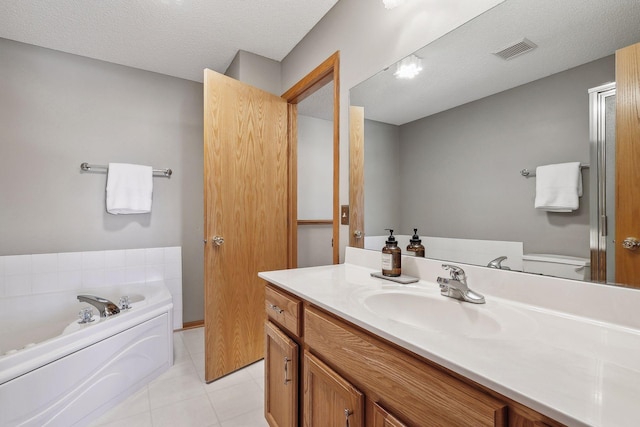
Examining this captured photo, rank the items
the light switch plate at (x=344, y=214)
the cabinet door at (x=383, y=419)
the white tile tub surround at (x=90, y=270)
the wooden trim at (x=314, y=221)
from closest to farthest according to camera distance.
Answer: the cabinet door at (x=383, y=419), the light switch plate at (x=344, y=214), the white tile tub surround at (x=90, y=270), the wooden trim at (x=314, y=221)

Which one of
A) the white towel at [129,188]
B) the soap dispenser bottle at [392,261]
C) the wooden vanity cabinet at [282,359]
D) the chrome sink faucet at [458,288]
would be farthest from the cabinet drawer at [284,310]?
the white towel at [129,188]

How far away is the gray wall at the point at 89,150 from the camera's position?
222 centimetres

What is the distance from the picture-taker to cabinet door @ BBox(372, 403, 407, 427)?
2.19 ft

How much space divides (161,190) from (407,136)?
7.72 feet

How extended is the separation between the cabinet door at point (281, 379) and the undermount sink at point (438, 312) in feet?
1.27

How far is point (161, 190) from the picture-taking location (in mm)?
2740

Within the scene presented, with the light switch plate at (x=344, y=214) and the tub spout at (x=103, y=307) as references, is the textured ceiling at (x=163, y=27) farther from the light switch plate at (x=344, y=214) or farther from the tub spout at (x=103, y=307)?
the tub spout at (x=103, y=307)

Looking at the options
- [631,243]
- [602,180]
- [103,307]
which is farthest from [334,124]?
[103,307]

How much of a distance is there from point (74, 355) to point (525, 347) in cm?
193

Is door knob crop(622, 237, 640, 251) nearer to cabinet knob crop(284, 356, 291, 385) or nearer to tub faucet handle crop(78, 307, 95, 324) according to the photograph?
cabinet knob crop(284, 356, 291, 385)

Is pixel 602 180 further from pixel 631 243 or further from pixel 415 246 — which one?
pixel 415 246

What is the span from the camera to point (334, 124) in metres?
1.80

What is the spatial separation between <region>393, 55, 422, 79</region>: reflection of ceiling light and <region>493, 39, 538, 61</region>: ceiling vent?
0.34 metres

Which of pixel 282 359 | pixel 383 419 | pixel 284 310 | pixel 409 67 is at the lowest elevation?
pixel 282 359
